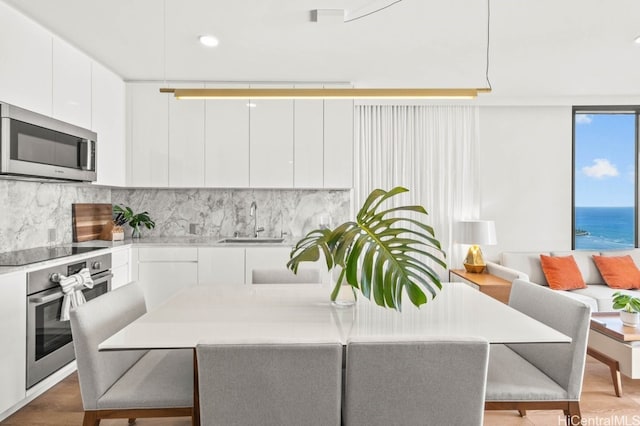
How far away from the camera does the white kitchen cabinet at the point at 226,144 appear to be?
4.18m

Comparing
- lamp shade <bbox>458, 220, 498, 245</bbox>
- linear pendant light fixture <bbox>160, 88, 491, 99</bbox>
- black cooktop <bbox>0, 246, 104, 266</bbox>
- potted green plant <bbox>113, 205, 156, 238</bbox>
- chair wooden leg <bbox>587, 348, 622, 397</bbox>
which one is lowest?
chair wooden leg <bbox>587, 348, 622, 397</bbox>

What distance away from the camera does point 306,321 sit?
69.2 inches

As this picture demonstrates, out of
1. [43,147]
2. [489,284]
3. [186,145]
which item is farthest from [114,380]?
[489,284]

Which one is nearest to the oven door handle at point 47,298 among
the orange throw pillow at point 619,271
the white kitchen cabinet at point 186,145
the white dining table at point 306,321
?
the white dining table at point 306,321

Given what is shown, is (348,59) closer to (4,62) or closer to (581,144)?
(4,62)

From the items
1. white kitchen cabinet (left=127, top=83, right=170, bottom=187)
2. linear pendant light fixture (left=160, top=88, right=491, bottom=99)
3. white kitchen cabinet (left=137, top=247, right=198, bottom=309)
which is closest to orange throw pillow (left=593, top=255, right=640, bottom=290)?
linear pendant light fixture (left=160, top=88, right=491, bottom=99)

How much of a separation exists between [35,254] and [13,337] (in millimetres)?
677

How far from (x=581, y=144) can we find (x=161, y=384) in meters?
5.26

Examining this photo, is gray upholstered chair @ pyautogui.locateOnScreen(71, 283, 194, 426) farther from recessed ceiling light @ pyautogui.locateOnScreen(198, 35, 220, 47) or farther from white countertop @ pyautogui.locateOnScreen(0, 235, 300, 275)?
recessed ceiling light @ pyautogui.locateOnScreen(198, 35, 220, 47)

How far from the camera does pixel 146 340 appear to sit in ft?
4.84

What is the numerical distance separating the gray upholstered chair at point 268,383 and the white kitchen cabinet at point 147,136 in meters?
3.25

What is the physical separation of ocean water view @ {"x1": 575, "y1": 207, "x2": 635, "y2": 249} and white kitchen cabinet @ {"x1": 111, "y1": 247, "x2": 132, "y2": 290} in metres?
4.94

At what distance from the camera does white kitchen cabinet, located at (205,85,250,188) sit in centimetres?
418

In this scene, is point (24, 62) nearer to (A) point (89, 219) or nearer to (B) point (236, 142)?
(A) point (89, 219)
